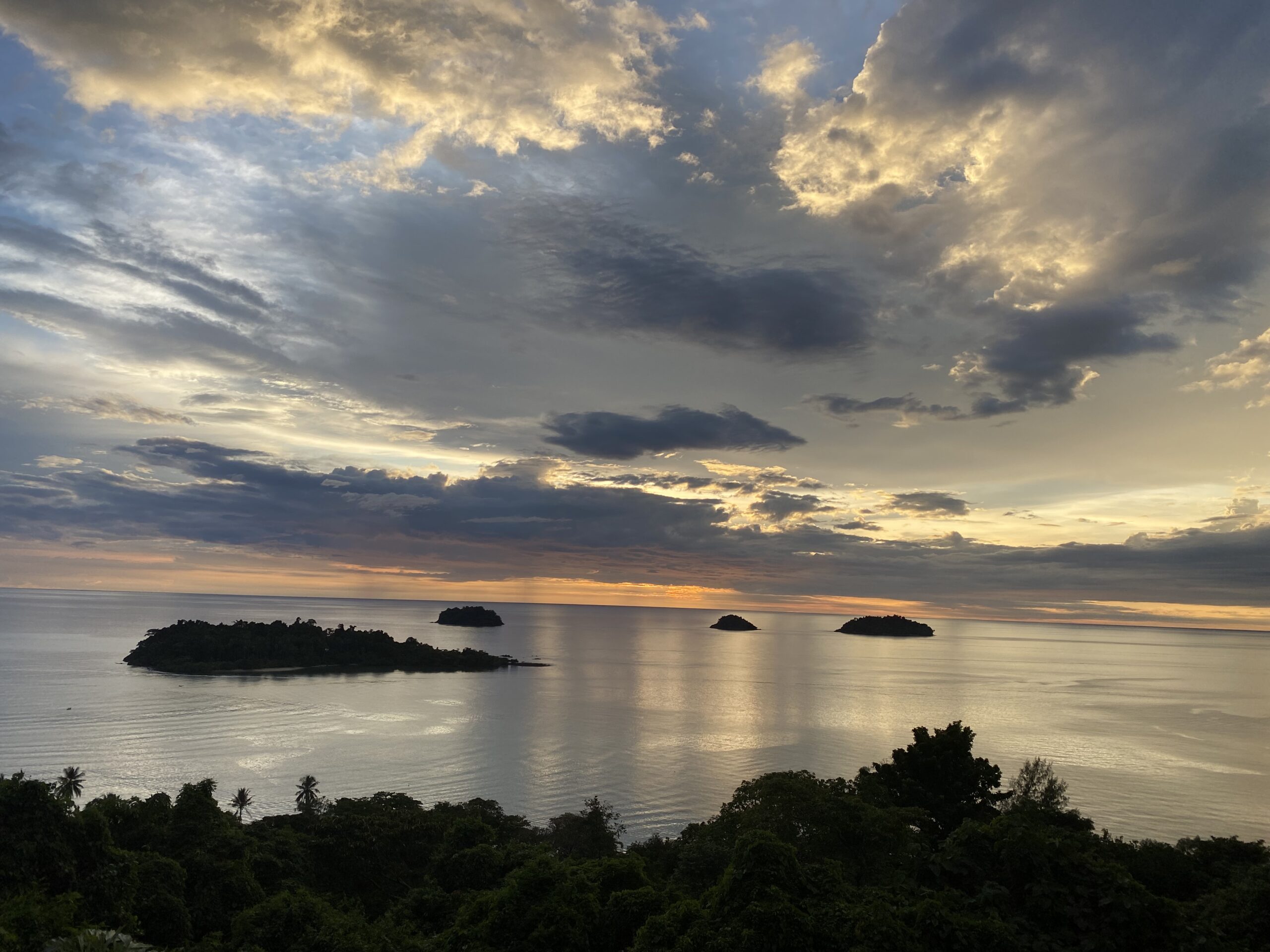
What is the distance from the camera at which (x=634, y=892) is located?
23.0 m

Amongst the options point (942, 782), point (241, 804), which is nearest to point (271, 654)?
point (241, 804)

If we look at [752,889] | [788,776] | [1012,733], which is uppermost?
[752,889]

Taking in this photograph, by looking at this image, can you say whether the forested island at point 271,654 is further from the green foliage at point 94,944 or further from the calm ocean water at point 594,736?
the green foliage at point 94,944

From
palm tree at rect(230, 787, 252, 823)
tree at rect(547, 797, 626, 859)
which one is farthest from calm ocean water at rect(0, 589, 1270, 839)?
tree at rect(547, 797, 626, 859)

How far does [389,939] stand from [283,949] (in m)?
3.09

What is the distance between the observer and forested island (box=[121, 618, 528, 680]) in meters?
174

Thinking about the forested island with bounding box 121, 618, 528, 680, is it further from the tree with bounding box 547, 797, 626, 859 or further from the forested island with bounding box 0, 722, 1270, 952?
the forested island with bounding box 0, 722, 1270, 952

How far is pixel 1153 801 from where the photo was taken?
77.0 metres

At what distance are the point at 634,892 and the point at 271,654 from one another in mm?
186712

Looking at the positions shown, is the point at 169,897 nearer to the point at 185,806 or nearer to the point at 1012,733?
the point at 185,806

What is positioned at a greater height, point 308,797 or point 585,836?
point 585,836

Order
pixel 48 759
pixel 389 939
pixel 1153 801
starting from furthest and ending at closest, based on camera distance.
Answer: pixel 48 759
pixel 1153 801
pixel 389 939

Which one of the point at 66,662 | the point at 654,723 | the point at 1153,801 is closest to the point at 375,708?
the point at 654,723

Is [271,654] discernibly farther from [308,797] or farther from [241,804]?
[241,804]
